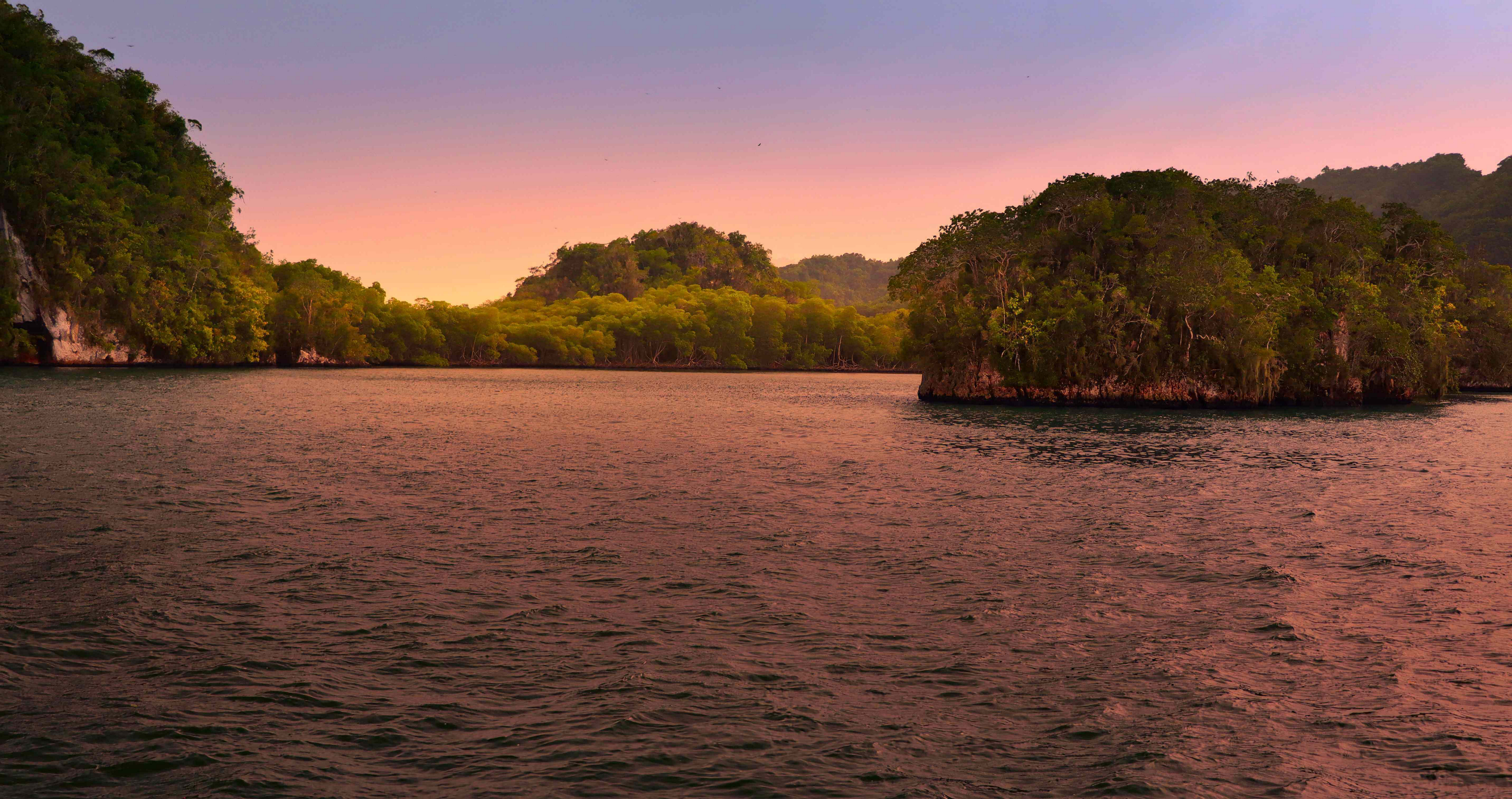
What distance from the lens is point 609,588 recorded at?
15133 millimetres

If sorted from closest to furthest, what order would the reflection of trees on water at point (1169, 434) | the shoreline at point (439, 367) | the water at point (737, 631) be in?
the water at point (737, 631) < the reflection of trees on water at point (1169, 434) < the shoreline at point (439, 367)

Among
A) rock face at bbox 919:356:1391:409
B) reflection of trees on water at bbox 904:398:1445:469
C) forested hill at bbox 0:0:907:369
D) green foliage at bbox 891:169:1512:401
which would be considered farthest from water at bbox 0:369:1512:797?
forested hill at bbox 0:0:907:369

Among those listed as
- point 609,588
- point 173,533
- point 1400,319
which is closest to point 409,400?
point 173,533

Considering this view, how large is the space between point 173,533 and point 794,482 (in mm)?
16111

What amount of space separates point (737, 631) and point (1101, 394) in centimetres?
6093

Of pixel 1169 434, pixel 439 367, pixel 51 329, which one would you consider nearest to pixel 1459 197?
pixel 1169 434

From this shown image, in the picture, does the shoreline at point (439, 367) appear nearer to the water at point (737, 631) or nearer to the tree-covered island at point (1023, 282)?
the tree-covered island at point (1023, 282)

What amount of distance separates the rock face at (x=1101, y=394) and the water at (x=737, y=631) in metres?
36.6

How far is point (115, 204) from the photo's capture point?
3602 inches

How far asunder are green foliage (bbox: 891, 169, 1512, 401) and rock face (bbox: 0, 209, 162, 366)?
7797 cm

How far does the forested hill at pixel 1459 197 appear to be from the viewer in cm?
13012

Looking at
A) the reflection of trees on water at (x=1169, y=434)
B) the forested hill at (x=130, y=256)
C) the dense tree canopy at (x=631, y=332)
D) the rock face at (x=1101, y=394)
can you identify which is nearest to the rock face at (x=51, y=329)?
the forested hill at (x=130, y=256)

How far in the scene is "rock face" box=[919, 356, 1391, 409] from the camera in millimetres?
68000

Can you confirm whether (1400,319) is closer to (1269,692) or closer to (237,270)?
(1269,692)
